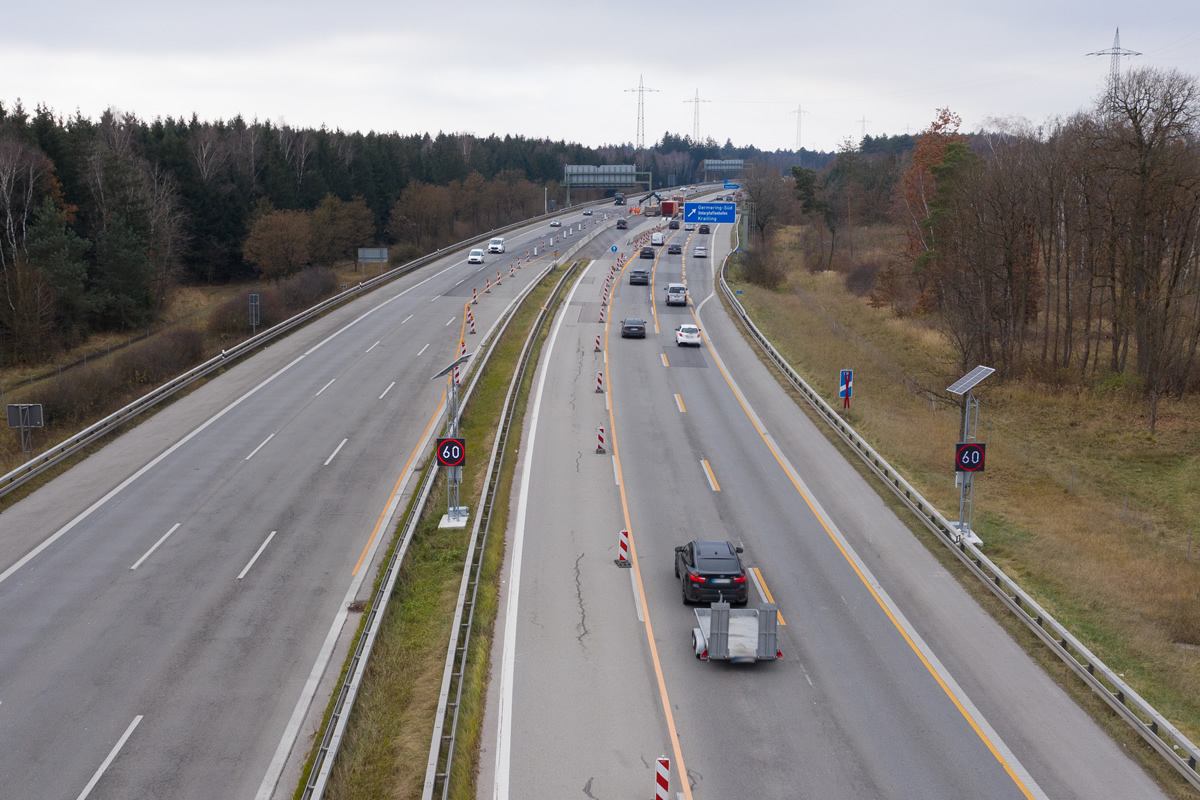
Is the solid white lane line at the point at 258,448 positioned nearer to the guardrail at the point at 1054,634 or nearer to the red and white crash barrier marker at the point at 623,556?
the red and white crash barrier marker at the point at 623,556

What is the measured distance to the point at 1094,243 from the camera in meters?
45.2

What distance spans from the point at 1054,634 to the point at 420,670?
12034 millimetres

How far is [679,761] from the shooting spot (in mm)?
13930

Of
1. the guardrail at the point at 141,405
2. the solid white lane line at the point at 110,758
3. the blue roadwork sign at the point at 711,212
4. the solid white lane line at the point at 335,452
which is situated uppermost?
the blue roadwork sign at the point at 711,212

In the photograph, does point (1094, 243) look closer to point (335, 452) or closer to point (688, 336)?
point (688, 336)

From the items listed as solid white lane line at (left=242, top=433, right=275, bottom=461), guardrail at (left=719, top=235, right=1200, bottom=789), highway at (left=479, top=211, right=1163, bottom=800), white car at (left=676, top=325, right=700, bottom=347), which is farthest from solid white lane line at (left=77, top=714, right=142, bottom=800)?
white car at (left=676, top=325, right=700, bottom=347)

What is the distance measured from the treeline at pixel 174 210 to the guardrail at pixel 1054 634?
160 feet

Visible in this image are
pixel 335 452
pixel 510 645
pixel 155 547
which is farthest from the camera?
pixel 335 452

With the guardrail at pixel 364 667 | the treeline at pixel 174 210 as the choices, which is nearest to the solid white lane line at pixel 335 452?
the guardrail at pixel 364 667

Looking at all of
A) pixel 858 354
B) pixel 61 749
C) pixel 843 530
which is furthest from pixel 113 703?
pixel 858 354

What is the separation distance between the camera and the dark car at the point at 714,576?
18828mm

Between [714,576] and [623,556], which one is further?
[623,556]

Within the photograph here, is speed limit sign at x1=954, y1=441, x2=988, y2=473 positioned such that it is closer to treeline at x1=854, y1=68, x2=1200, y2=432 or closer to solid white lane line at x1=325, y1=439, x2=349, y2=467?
solid white lane line at x1=325, y1=439, x2=349, y2=467

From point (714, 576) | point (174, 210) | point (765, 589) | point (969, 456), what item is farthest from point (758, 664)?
point (174, 210)
